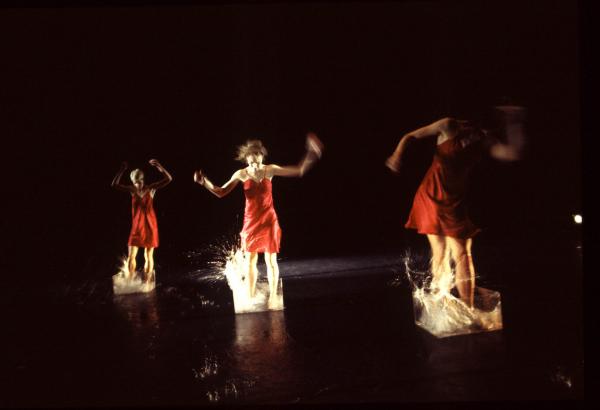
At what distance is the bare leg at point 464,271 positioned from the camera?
3.10m

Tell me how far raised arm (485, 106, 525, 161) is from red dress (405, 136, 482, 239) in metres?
0.09

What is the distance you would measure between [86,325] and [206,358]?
4.75ft

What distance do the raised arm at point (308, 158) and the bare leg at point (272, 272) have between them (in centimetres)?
66

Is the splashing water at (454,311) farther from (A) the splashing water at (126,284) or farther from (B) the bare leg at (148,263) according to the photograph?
(A) the splashing water at (126,284)

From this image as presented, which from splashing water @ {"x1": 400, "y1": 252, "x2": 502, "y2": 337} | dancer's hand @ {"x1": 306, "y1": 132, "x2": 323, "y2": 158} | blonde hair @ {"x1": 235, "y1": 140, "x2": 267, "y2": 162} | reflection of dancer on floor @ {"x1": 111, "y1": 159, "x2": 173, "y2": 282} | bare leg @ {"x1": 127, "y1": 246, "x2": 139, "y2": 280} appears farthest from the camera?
bare leg @ {"x1": 127, "y1": 246, "x2": 139, "y2": 280}

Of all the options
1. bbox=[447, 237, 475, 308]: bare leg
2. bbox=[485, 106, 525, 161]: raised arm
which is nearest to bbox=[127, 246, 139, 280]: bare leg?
bbox=[447, 237, 475, 308]: bare leg

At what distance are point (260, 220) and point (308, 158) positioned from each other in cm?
65

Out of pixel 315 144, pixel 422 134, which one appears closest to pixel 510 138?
pixel 422 134

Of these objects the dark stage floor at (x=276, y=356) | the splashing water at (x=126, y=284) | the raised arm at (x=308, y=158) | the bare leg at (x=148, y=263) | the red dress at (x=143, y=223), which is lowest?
the dark stage floor at (x=276, y=356)

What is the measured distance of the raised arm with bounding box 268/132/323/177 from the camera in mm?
3457

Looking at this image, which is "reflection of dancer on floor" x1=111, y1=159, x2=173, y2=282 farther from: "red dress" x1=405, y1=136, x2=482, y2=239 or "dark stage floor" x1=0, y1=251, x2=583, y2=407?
"red dress" x1=405, y1=136, x2=482, y2=239

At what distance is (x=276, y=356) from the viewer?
295 cm

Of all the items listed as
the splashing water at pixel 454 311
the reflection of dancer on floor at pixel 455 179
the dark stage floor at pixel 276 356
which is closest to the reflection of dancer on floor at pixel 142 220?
the dark stage floor at pixel 276 356

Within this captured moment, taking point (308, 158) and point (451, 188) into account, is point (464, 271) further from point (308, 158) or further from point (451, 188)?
point (308, 158)
